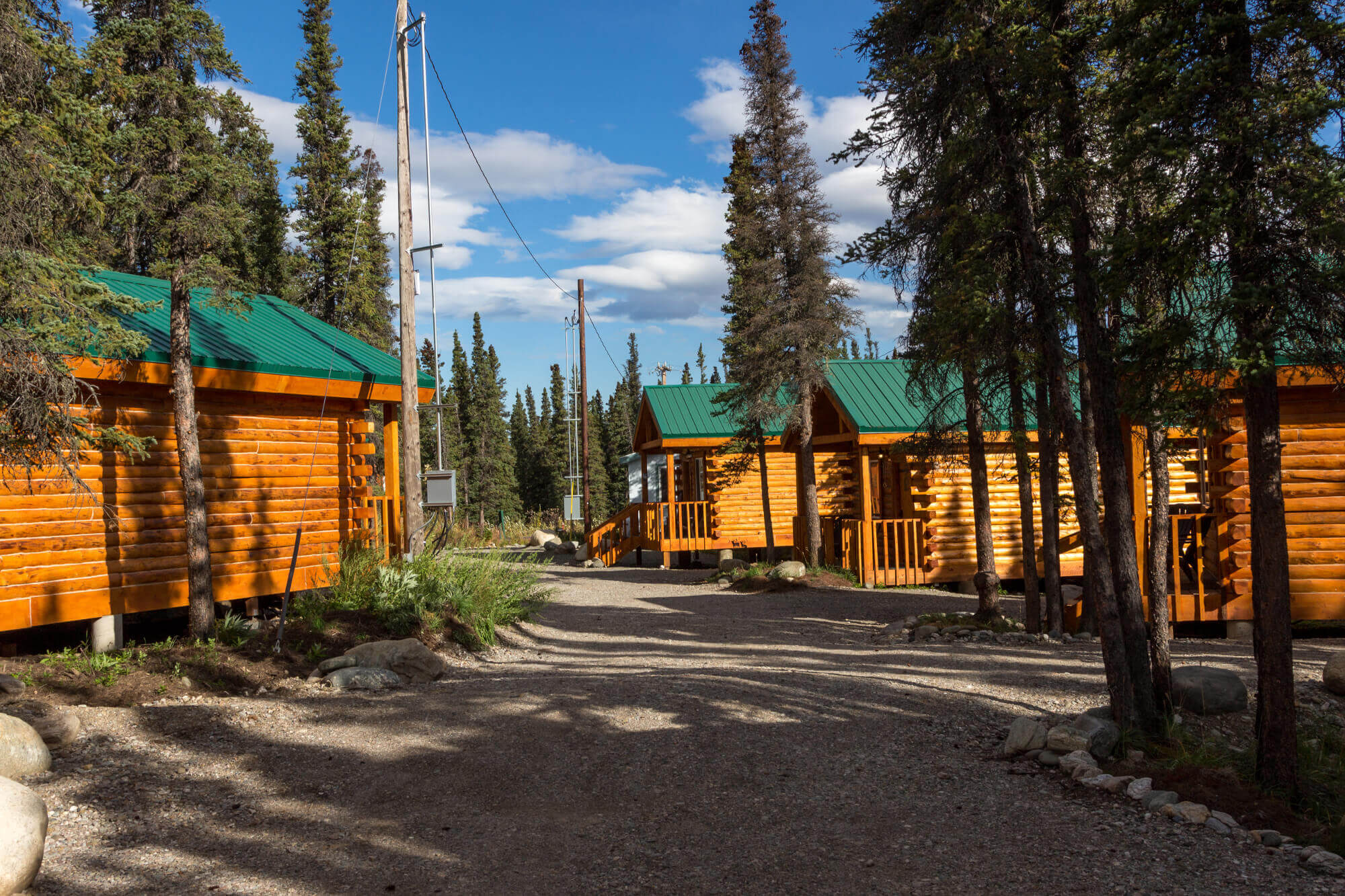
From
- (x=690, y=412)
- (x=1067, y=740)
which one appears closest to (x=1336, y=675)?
(x=1067, y=740)

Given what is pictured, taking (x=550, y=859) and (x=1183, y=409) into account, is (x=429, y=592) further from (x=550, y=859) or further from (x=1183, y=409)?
(x=1183, y=409)

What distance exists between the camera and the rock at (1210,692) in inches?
285

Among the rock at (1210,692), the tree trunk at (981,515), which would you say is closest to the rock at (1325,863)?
the rock at (1210,692)

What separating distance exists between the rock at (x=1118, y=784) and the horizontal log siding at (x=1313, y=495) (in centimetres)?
739

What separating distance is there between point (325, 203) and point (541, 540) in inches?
606

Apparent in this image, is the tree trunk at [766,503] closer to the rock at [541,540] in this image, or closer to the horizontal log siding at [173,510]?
the horizontal log siding at [173,510]

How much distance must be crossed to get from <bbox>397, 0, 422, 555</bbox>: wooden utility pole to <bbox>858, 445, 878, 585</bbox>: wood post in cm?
860

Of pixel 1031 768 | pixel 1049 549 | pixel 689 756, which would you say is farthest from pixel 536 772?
pixel 1049 549

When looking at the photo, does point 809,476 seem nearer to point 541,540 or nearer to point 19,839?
point 19,839

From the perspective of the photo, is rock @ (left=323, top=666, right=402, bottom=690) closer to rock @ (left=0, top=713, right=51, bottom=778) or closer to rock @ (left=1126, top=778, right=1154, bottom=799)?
rock @ (left=0, top=713, right=51, bottom=778)

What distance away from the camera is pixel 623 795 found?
18.8 feet

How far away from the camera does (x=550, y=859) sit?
15.6ft

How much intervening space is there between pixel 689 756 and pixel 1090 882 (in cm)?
280

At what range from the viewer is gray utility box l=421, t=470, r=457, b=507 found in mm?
13047
